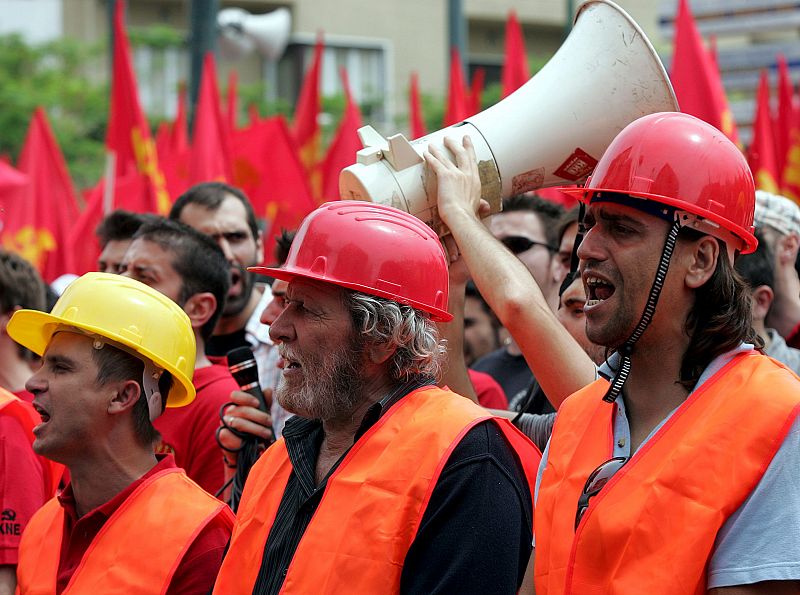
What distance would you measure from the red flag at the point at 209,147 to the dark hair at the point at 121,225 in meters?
2.94

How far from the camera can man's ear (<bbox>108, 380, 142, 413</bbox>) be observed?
11.0 feet

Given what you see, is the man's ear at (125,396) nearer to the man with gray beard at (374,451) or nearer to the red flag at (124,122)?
the man with gray beard at (374,451)

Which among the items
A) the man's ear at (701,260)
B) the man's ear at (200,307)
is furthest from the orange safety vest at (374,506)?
the man's ear at (200,307)

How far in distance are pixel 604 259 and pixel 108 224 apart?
3.01 meters

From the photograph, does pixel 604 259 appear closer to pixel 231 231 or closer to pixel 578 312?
pixel 578 312

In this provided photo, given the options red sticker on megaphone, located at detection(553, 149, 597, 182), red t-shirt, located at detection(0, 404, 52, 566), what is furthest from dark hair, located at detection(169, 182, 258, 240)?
red sticker on megaphone, located at detection(553, 149, 597, 182)

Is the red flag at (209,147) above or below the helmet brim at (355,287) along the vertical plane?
below

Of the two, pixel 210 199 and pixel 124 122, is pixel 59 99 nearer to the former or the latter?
pixel 124 122

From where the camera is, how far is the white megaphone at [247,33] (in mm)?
12755

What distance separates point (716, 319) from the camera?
2543 millimetres

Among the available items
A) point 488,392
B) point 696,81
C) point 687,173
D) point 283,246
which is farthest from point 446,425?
point 696,81

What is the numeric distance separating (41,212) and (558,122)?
22.8 ft

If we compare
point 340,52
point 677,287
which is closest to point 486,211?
point 677,287

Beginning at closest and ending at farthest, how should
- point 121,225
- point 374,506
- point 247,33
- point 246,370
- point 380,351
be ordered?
1. point 374,506
2. point 380,351
3. point 246,370
4. point 121,225
5. point 247,33
